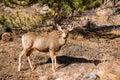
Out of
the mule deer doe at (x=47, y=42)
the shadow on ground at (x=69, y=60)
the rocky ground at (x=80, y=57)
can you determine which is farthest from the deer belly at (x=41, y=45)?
the shadow on ground at (x=69, y=60)

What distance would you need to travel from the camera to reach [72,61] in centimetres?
1362

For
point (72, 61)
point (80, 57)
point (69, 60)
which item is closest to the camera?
point (72, 61)

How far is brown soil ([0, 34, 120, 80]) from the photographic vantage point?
435 inches

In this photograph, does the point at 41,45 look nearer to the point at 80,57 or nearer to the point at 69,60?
the point at 69,60

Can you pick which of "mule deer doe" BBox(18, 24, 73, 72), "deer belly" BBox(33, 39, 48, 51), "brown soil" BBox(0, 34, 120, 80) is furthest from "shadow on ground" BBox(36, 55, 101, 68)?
"deer belly" BBox(33, 39, 48, 51)

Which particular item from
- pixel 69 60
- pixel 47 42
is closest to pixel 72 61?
pixel 69 60

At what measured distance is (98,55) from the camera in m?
14.6

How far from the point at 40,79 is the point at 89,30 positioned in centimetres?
901

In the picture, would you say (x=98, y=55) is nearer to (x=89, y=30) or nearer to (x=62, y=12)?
(x=62, y=12)

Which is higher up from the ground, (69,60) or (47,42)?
(47,42)

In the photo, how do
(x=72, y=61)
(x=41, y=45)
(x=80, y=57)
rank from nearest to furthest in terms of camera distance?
(x=41, y=45), (x=72, y=61), (x=80, y=57)

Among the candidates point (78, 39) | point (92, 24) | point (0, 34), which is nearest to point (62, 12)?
point (78, 39)

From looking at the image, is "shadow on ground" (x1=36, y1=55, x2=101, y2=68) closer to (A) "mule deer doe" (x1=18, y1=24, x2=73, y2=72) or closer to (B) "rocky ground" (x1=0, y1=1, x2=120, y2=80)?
(B) "rocky ground" (x1=0, y1=1, x2=120, y2=80)

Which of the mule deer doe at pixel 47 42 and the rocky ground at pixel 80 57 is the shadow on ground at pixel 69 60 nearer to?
the rocky ground at pixel 80 57
